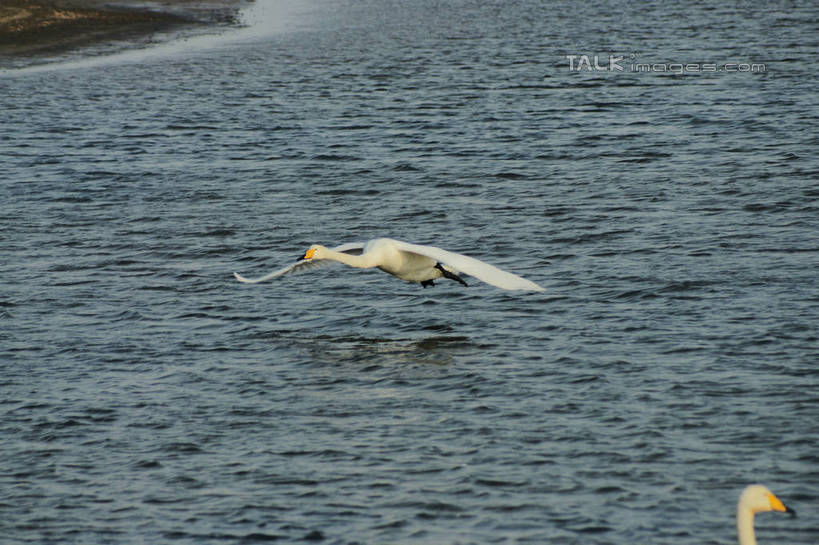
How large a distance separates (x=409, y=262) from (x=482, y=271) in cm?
A: 154

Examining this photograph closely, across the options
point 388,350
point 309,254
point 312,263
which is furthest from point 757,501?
point 312,263

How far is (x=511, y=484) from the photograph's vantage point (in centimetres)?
1239

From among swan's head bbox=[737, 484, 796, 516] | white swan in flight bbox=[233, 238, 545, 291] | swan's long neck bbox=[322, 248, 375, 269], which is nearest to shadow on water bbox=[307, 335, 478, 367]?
white swan in flight bbox=[233, 238, 545, 291]

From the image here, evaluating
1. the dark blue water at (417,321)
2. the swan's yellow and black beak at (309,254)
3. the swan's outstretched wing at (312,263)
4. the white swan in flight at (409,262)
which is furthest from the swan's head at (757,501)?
the swan's outstretched wing at (312,263)

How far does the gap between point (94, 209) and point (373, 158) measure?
648cm

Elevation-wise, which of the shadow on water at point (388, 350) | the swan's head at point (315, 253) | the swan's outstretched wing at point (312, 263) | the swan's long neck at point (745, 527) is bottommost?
the shadow on water at point (388, 350)

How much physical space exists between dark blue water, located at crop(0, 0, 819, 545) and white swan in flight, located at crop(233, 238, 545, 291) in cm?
76

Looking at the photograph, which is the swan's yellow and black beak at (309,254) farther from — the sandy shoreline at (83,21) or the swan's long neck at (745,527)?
the sandy shoreline at (83,21)

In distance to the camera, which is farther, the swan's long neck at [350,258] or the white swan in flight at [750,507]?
the swan's long neck at [350,258]

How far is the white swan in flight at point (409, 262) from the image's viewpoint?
15.8m

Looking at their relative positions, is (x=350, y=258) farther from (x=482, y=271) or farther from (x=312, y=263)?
(x=482, y=271)

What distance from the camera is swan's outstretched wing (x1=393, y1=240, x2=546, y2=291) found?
51.5ft

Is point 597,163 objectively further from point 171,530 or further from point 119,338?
point 171,530

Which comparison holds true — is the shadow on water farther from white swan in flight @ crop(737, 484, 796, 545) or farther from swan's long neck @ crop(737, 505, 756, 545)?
swan's long neck @ crop(737, 505, 756, 545)
